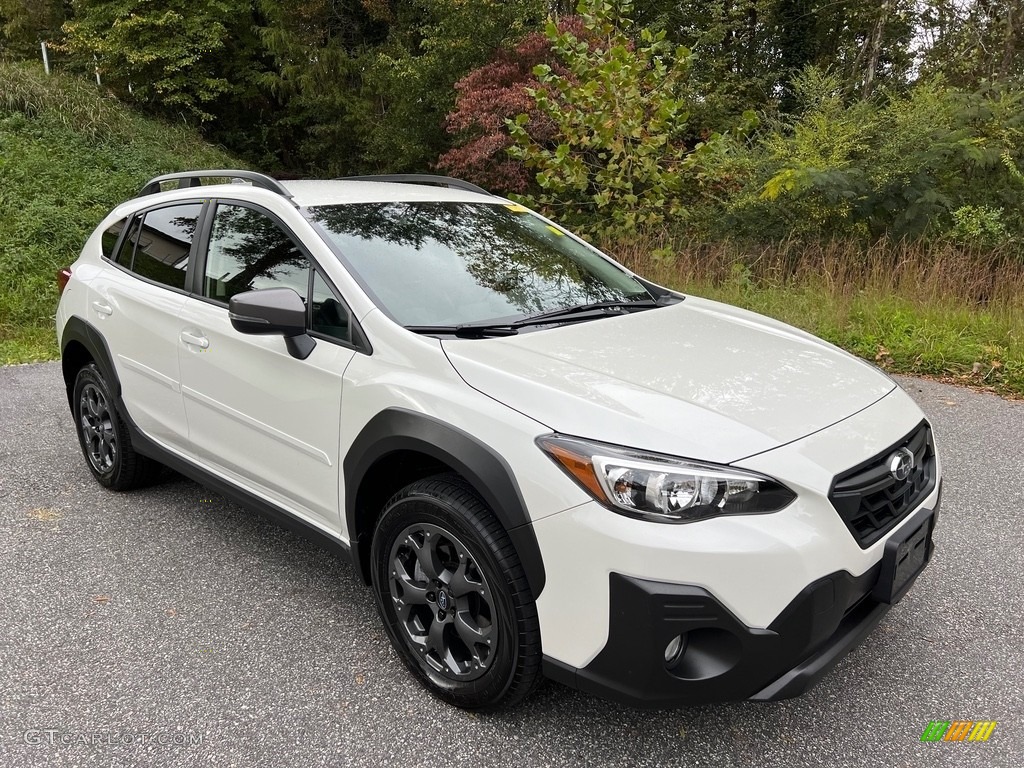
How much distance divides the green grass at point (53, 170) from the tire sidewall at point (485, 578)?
6493 millimetres

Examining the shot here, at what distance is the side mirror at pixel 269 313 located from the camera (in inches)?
102

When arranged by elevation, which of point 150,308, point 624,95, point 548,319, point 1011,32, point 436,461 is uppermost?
point 1011,32

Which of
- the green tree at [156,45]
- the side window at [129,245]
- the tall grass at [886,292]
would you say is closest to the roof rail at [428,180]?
the side window at [129,245]

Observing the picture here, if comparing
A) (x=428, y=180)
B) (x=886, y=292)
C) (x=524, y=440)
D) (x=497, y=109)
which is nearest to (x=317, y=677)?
(x=524, y=440)

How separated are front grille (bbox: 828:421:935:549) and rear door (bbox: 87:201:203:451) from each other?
2.72 meters

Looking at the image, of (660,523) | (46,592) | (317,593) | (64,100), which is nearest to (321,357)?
(317,593)

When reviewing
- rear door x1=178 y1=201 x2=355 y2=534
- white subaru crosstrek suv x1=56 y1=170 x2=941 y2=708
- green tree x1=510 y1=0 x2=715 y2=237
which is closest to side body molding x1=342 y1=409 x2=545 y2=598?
white subaru crosstrek suv x1=56 y1=170 x2=941 y2=708

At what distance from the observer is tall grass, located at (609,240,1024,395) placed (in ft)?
20.1

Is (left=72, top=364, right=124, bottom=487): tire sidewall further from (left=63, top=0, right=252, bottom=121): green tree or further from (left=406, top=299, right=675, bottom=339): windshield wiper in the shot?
(left=63, top=0, right=252, bottom=121): green tree

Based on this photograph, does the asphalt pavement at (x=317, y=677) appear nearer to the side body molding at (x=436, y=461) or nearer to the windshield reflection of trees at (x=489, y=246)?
the side body molding at (x=436, y=461)

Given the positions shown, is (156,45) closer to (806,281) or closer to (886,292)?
(806,281)

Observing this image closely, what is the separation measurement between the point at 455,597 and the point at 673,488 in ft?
2.63

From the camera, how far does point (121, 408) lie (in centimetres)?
387

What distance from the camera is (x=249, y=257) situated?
10.4 ft
